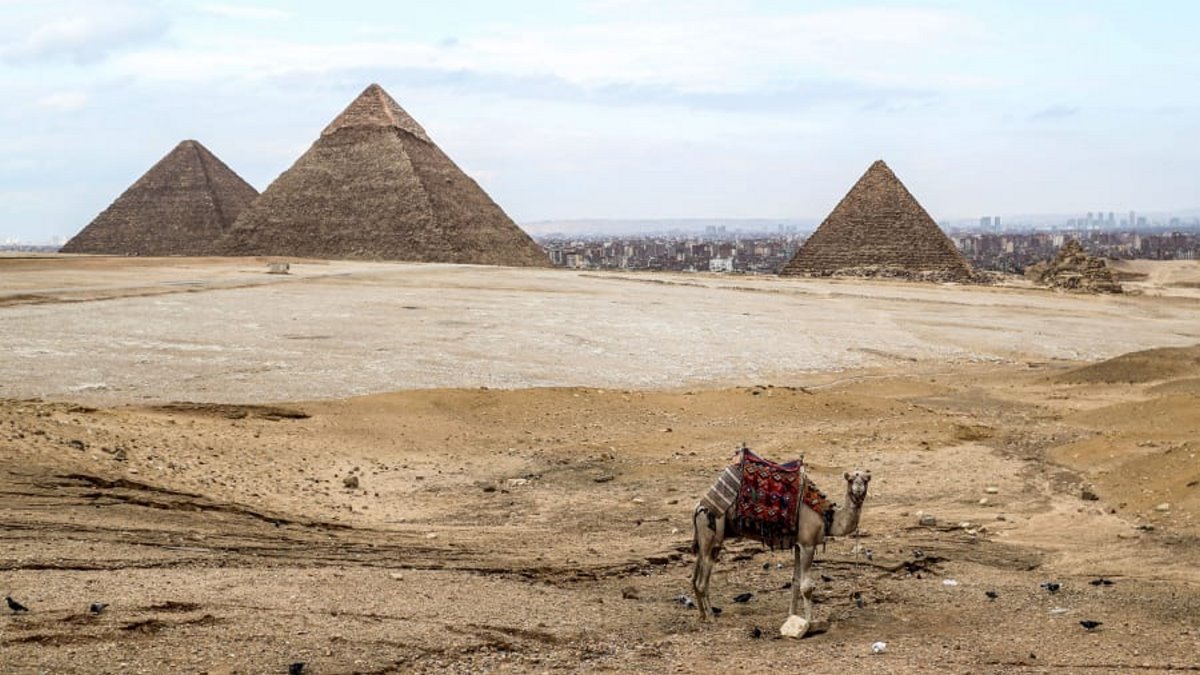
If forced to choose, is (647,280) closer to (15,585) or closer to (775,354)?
(775,354)

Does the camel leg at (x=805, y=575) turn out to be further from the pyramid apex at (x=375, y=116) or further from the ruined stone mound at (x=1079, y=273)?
the pyramid apex at (x=375, y=116)

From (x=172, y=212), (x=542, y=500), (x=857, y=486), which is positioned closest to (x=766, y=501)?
(x=857, y=486)

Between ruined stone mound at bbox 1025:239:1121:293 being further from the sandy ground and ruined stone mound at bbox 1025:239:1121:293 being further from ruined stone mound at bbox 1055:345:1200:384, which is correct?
ruined stone mound at bbox 1055:345:1200:384

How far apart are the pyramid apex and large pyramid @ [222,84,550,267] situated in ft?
0.22

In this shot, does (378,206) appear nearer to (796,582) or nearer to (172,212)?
(172,212)

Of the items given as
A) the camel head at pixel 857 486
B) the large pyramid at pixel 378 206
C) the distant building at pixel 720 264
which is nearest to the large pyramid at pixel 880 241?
the large pyramid at pixel 378 206

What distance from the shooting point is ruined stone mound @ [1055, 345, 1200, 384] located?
17500 mm

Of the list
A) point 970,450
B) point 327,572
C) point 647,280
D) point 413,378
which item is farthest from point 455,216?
point 327,572

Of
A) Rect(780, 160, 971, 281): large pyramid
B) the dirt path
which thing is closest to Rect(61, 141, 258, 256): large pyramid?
Rect(780, 160, 971, 281): large pyramid

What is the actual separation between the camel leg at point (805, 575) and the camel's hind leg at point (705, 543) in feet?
1.33

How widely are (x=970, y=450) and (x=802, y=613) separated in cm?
607

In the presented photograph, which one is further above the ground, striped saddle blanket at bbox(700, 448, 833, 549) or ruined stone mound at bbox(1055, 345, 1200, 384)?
striped saddle blanket at bbox(700, 448, 833, 549)

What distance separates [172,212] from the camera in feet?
256

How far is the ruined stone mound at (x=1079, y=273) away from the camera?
5247 cm
